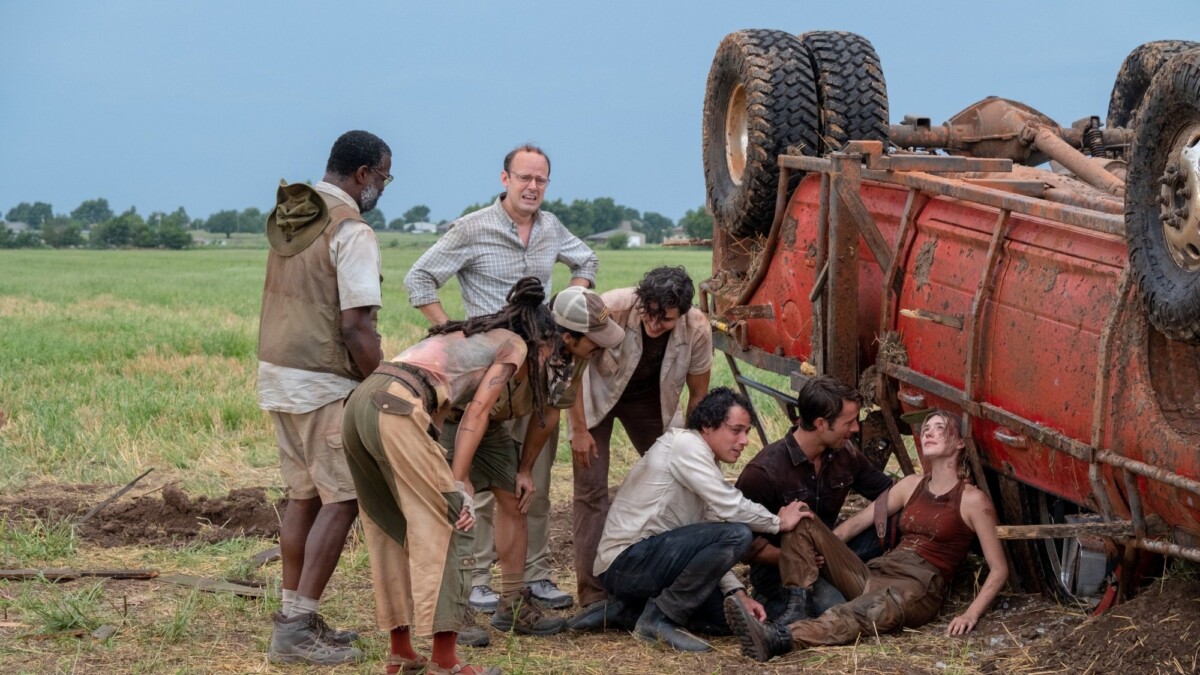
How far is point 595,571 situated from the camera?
6.52 meters

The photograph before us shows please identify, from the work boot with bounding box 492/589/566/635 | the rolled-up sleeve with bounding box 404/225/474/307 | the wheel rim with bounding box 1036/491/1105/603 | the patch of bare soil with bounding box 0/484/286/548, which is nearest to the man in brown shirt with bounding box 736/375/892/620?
the wheel rim with bounding box 1036/491/1105/603

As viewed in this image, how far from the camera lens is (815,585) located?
626cm

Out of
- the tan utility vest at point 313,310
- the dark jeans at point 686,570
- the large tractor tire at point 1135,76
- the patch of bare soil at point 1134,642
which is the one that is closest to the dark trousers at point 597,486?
the dark jeans at point 686,570

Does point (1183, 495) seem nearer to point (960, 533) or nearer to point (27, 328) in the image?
point (960, 533)

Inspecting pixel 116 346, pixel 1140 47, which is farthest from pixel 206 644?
pixel 116 346

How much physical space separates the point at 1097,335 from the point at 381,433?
2476 mm

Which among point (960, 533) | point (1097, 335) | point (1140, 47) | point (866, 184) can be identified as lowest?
point (960, 533)

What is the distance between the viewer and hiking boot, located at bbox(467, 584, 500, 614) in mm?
6805

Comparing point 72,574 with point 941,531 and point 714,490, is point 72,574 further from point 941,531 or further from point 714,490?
point 941,531

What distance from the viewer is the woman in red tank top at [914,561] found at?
5.98 meters

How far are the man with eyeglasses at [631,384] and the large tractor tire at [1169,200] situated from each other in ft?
7.03

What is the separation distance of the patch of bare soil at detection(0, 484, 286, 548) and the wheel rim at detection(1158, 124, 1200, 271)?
530cm

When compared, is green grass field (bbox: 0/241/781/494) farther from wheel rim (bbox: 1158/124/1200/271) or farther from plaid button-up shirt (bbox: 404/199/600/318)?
wheel rim (bbox: 1158/124/1200/271)

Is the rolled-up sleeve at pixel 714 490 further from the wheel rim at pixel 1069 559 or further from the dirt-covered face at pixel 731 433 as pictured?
the wheel rim at pixel 1069 559
